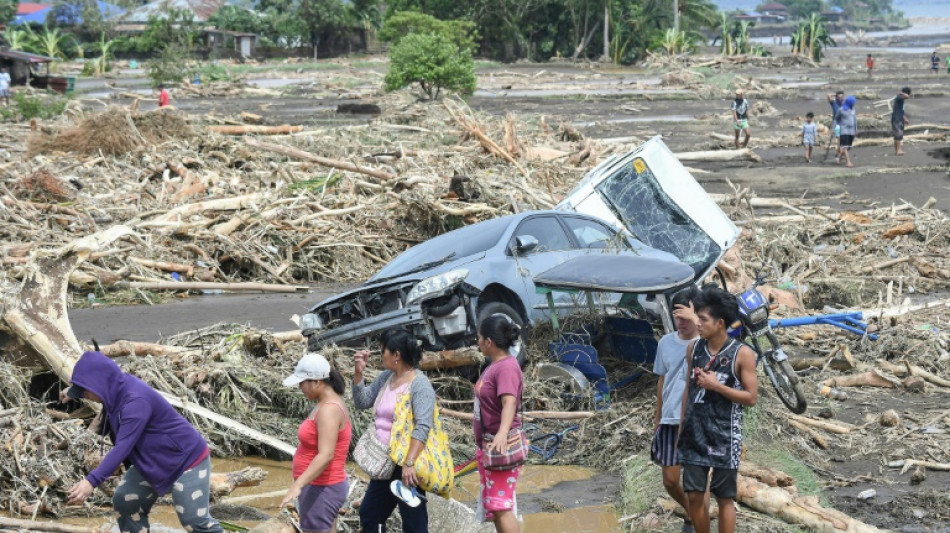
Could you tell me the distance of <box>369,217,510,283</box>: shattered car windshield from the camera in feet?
38.1

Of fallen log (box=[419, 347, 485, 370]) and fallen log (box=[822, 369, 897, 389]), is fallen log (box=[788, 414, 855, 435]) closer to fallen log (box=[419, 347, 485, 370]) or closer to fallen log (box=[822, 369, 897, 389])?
fallen log (box=[822, 369, 897, 389])

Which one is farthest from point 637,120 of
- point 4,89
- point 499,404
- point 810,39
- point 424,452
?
point 810,39

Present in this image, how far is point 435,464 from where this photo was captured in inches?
252

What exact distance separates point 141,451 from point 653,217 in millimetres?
7843

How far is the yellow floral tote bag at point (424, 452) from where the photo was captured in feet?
20.8

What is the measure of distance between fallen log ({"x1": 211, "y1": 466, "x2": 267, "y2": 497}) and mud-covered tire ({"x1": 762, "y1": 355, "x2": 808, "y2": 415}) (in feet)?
13.9

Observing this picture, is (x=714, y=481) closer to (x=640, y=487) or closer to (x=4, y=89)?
(x=640, y=487)

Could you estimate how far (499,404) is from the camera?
21.5ft

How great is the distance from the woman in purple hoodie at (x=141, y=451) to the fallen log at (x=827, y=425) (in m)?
5.40

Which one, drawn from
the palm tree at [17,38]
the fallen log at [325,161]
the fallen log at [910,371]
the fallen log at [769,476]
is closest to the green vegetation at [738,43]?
the palm tree at [17,38]

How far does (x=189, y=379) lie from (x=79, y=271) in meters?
6.67

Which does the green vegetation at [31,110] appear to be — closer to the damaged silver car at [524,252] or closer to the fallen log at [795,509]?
the damaged silver car at [524,252]

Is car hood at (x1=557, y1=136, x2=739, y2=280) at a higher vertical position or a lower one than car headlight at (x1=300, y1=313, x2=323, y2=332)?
higher

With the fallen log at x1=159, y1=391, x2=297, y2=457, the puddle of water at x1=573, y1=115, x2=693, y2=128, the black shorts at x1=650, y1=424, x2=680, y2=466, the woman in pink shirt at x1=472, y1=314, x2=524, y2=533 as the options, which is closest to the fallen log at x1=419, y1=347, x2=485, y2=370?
the fallen log at x1=159, y1=391, x2=297, y2=457
